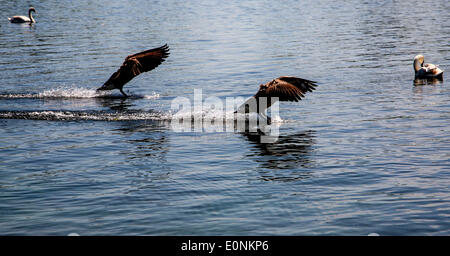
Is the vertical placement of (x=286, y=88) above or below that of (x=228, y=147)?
above

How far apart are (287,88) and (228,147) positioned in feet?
5.91

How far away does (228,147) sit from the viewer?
12383 millimetres

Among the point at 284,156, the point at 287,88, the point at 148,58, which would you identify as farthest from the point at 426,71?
the point at 284,156

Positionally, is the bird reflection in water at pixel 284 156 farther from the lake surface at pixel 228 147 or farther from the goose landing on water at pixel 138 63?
the goose landing on water at pixel 138 63

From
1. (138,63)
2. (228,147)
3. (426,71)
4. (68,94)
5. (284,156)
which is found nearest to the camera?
(284,156)

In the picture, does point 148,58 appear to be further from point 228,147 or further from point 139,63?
point 228,147

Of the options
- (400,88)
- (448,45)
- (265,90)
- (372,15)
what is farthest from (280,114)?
(372,15)

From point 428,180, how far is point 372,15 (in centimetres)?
3024

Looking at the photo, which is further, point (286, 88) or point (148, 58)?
point (148, 58)

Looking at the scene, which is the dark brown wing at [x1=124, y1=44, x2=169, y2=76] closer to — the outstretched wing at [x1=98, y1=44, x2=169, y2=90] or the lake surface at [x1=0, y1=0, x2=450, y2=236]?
the outstretched wing at [x1=98, y1=44, x2=169, y2=90]

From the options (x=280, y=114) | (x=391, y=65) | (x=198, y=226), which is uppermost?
(x=391, y=65)

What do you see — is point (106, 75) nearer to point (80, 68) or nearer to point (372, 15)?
point (80, 68)
